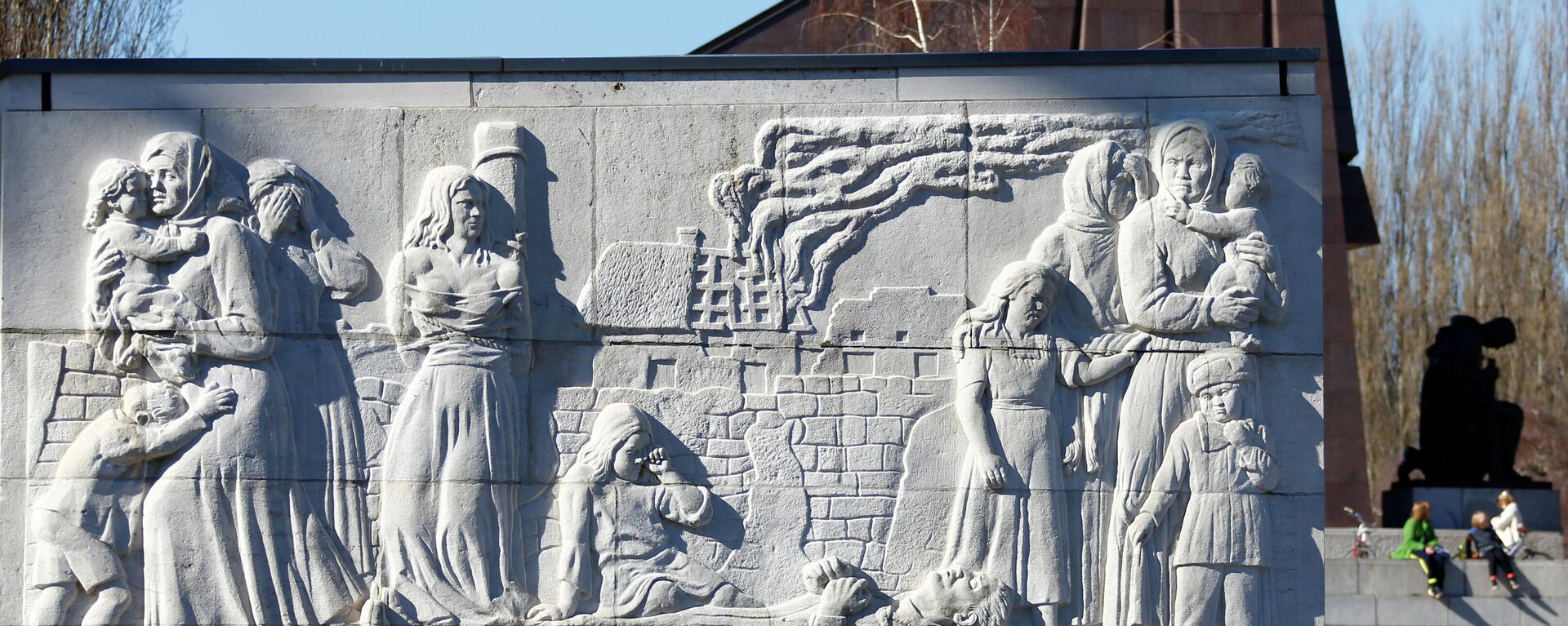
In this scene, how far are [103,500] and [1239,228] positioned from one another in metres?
5.63

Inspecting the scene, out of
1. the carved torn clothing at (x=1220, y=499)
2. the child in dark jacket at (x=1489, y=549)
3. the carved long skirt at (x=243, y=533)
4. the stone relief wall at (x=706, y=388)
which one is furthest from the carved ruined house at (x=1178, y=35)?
the carved long skirt at (x=243, y=533)

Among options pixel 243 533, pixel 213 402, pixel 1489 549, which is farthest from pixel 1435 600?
pixel 213 402

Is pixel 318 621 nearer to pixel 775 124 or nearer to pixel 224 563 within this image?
pixel 224 563

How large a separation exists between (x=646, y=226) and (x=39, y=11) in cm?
889

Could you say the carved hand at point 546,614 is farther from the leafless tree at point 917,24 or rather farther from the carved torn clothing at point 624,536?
the leafless tree at point 917,24

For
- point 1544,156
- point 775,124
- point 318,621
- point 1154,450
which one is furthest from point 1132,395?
point 1544,156

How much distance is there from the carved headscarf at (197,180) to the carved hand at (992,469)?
3793 mm

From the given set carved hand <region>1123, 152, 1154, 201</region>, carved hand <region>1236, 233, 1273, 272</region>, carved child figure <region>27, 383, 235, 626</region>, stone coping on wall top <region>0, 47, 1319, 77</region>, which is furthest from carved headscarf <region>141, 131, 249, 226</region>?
carved hand <region>1236, 233, 1273, 272</region>

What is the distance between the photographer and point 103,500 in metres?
8.60

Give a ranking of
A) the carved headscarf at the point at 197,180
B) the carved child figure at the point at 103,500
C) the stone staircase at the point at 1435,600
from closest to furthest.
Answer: the carved child figure at the point at 103,500, the carved headscarf at the point at 197,180, the stone staircase at the point at 1435,600

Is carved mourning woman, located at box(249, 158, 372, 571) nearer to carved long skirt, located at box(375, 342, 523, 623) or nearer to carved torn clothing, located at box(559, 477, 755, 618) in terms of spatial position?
carved long skirt, located at box(375, 342, 523, 623)

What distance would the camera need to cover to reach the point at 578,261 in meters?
8.88

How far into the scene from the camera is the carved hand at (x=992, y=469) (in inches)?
341

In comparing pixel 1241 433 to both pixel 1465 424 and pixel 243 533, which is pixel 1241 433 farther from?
pixel 1465 424
